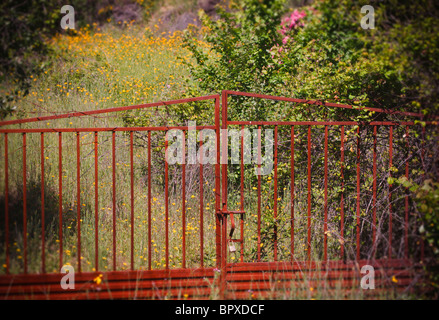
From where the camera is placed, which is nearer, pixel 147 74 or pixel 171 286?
pixel 171 286

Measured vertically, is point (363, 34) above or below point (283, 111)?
above

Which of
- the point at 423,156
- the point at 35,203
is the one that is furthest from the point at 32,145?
the point at 423,156

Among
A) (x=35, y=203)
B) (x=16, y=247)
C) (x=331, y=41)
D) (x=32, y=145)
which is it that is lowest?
(x=16, y=247)

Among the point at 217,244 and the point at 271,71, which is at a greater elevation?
the point at 271,71

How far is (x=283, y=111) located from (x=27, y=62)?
2949mm

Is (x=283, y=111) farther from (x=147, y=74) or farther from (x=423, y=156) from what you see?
(x=147, y=74)

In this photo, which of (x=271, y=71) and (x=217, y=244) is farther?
(x=271, y=71)

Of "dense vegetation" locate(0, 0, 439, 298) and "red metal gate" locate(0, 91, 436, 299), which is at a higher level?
"dense vegetation" locate(0, 0, 439, 298)

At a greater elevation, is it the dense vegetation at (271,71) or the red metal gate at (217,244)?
the dense vegetation at (271,71)

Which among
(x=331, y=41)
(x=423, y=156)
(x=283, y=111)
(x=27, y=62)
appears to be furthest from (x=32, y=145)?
(x=423, y=156)
